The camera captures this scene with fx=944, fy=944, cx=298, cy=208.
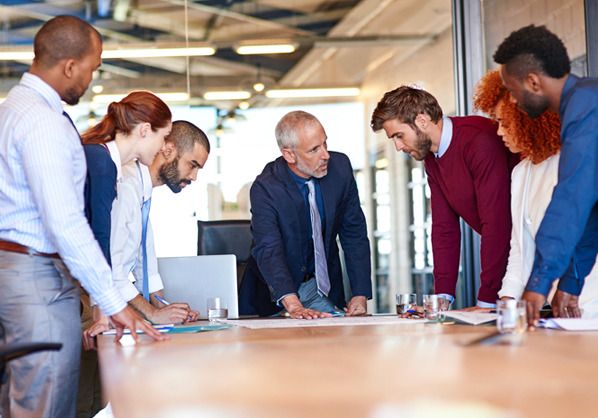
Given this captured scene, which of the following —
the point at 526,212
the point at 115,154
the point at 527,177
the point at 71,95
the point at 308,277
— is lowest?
the point at 308,277

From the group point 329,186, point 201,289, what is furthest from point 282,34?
point 201,289

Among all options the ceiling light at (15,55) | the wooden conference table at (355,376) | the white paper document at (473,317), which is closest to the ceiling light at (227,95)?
the ceiling light at (15,55)

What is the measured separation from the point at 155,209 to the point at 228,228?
5.41ft

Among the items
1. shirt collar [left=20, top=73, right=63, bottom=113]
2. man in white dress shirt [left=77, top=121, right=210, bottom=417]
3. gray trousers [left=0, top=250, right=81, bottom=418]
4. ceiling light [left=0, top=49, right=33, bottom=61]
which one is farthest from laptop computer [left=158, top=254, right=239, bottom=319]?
ceiling light [left=0, top=49, right=33, bottom=61]

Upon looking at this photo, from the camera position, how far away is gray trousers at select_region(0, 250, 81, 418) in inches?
99.3

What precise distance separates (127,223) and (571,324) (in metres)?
1.58

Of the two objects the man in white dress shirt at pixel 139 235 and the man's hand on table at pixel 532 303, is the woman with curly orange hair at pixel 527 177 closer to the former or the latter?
the man's hand on table at pixel 532 303

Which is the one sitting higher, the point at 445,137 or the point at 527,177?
the point at 445,137

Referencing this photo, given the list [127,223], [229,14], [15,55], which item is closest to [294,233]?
[127,223]

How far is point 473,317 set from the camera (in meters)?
2.89

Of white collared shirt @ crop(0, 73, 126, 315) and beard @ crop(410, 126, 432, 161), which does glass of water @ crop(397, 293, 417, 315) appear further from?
white collared shirt @ crop(0, 73, 126, 315)

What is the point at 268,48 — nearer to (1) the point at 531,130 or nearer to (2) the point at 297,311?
(2) the point at 297,311

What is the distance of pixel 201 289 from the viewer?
12.4 feet

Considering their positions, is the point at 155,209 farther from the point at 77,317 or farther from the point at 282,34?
the point at 77,317
